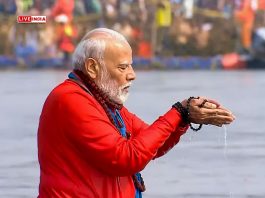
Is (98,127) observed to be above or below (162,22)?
above

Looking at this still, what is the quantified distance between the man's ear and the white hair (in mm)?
15

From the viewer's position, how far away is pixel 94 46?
3631 mm

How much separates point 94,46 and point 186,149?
666cm

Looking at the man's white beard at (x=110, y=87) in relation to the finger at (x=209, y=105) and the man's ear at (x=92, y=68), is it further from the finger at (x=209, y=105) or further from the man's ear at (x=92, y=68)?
the finger at (x=209, y=105)

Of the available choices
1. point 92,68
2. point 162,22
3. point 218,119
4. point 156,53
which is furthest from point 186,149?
point 162,22

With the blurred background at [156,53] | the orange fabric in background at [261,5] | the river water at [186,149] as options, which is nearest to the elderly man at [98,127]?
the river water at [186,149]

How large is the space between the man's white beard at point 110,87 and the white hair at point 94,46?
0.16ft

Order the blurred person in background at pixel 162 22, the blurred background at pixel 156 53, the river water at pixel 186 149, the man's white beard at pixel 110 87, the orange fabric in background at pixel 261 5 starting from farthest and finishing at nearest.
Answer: the orange fabric in background at pixel 261 5 → the blurred person in background at pixel 162 22 → the blurred background at pixel 156 53 → the river water at pixel 186 149 → the man's white beard at pixel 110 87

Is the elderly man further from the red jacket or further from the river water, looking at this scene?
the river water

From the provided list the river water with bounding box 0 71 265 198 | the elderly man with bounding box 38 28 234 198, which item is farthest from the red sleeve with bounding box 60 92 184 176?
the river water with bounding box 0 71 265 198

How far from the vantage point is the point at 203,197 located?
25.2 ft

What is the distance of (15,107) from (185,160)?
6.38 metres

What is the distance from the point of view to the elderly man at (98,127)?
355 centimetres

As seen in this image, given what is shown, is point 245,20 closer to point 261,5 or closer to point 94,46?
point 261,5
